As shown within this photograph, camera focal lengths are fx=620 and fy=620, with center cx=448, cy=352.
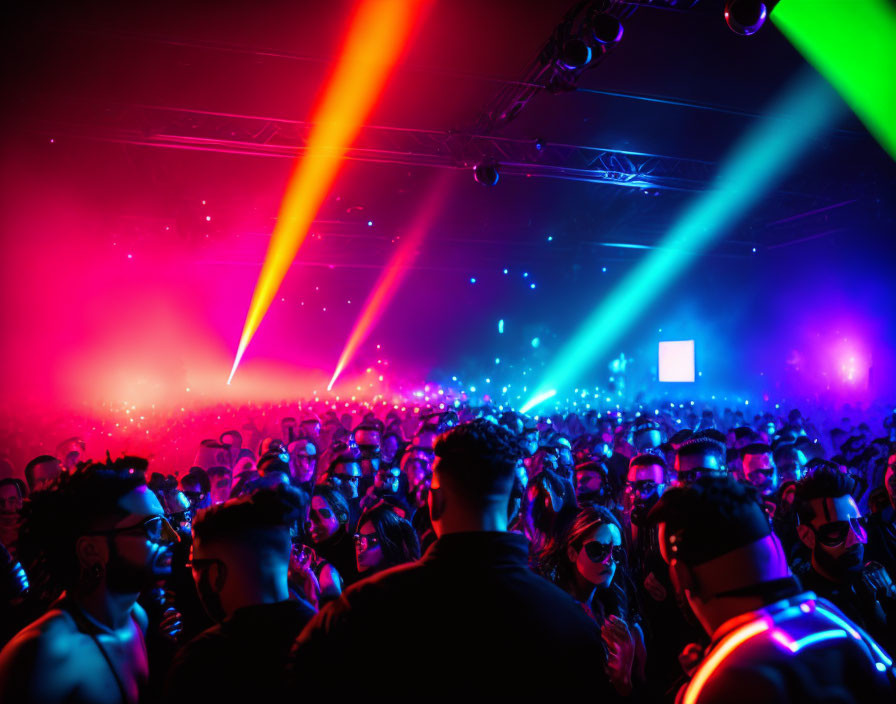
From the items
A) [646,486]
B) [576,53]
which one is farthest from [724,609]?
[576,53]

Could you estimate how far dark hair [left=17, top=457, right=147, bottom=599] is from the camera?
2.39 meters

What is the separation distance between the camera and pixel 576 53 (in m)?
7.26

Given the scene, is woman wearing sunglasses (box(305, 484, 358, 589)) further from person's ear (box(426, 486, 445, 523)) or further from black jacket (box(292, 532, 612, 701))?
black jacket (box(292, 532, 612, 701))

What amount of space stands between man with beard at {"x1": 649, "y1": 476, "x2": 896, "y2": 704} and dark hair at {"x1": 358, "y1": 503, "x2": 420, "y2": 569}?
2.51 metres

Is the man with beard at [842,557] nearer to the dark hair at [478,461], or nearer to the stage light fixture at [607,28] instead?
the dark hair at [478,461]

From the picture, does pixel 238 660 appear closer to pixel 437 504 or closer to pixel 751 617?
pixel 437 504

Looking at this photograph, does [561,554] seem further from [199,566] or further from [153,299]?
[153,299]

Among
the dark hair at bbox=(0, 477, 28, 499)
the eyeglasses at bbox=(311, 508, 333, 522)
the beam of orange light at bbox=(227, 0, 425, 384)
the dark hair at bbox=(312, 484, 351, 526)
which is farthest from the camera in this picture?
the beam of orange light at bbox=(227, 0, 425, 384)

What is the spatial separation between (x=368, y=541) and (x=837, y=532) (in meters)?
2.74

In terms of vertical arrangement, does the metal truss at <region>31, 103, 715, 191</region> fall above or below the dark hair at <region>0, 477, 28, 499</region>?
above

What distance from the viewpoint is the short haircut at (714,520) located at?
1785mm

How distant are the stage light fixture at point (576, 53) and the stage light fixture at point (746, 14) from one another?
1621 millimetres

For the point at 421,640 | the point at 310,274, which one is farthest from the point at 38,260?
the point at 421,640

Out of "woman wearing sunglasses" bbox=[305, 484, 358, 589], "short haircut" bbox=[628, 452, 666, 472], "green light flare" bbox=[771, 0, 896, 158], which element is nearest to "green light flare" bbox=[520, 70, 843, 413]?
"green light flare" bbox=[771, 0, 896, 158]
